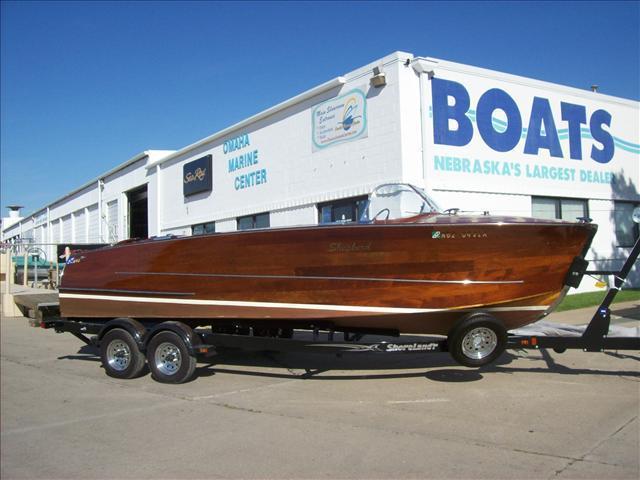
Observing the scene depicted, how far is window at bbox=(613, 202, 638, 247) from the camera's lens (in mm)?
16688

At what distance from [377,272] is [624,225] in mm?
13902

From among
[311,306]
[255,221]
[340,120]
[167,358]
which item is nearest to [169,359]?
[167,358]

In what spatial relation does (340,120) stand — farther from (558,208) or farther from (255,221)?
(558,208)

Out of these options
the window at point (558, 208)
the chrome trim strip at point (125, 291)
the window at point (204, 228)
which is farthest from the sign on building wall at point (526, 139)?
the window at point (204, 228)

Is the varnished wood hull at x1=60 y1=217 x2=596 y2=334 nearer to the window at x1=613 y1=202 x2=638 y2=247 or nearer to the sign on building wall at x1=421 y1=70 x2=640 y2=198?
the sign on building wall at x1=421 y1=70 x2=640 y2=198

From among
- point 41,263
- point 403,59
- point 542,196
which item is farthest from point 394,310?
point 41,263

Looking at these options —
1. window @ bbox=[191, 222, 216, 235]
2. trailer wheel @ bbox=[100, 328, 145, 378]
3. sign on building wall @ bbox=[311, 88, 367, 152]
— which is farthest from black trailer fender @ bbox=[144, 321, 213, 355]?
window @ bbox=[191, 222, 216, 235]

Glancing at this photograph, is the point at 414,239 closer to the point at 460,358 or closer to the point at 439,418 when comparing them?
the point at 460,358

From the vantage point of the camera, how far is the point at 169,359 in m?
7.29

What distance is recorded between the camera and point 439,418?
524cm

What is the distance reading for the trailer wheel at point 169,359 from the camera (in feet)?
23.2

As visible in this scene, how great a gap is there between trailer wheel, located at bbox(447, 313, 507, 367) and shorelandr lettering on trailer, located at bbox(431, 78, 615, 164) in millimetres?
7452

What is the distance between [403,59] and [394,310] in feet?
25.7

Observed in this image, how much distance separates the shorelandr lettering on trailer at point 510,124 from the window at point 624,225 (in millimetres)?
1575
